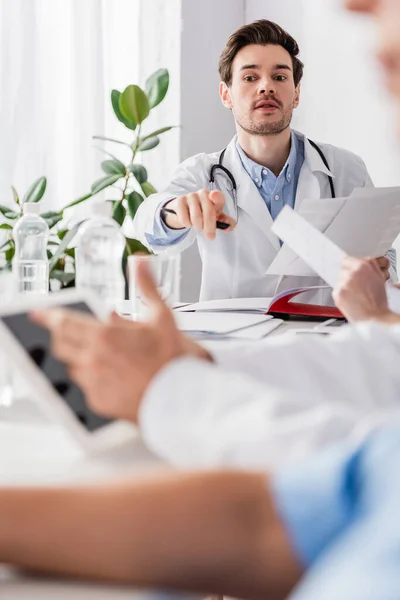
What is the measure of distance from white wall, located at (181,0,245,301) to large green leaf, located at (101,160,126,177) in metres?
0.64

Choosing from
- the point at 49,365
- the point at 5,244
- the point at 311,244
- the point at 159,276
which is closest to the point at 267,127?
the point at 5,244

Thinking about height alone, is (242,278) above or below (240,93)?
below

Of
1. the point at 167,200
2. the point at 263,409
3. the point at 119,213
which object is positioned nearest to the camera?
the point at 263,409

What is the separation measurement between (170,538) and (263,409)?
0.19 meters

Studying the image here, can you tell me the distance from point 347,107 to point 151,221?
1.67 meters

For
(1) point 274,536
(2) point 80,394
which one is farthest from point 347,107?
(1) point 274,536

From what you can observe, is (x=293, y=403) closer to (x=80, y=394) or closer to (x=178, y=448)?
(x=178, y=448)

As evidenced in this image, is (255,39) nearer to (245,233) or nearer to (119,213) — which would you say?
(245,233)

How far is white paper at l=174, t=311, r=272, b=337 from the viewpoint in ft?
4.56

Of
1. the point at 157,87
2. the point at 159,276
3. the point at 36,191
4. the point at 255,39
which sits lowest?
the point at 36,191

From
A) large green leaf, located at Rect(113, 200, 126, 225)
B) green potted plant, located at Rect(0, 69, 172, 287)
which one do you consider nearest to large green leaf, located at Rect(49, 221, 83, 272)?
green potted plant, located at Rect(0, 69, 172, 287)

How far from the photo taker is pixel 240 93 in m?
2.58

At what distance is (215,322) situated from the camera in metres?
1.51

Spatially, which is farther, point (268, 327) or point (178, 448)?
point (268, 327)
